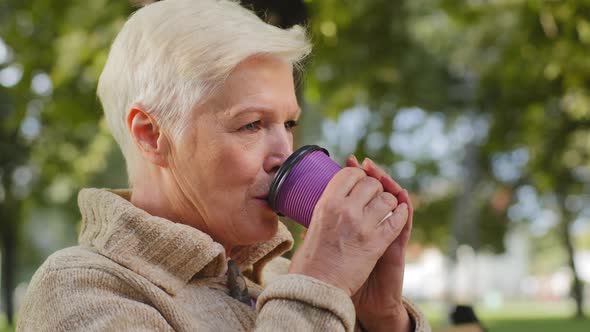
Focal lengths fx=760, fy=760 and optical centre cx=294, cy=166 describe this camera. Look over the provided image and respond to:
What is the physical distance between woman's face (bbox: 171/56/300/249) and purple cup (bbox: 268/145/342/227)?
0.19 feet

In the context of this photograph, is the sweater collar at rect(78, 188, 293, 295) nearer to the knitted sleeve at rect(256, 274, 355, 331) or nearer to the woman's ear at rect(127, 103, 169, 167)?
the woman's ear at rect(127, 103, 169, 167)

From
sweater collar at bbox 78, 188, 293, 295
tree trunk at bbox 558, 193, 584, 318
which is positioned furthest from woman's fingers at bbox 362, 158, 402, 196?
tree trunk at bbox 558, 193, 584, 318

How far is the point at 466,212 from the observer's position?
1930cm

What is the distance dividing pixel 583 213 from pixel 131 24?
1108 inches

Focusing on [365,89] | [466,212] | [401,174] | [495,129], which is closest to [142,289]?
[365,89]

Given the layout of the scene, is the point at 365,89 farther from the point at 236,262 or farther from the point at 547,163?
the point at 236,262

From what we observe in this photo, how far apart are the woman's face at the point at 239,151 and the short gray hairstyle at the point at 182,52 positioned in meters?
0.03

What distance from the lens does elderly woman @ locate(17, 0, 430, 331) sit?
156 centimetres

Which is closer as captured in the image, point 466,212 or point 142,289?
point 142,289

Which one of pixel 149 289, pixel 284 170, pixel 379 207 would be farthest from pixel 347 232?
pixel 149 289

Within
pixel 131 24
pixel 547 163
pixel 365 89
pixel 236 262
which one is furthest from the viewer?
pixel 547 163

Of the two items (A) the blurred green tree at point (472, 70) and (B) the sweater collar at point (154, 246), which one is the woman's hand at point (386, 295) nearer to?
(B) the sweater collar at point (154, 246)

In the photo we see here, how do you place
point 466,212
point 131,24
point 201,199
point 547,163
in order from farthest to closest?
1. point 466,212
2. point 547,163
3. point 131,24
4. point 201,199

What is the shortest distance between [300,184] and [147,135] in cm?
42
